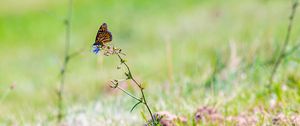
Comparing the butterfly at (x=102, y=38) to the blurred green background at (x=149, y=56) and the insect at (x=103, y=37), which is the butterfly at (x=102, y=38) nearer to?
the insect at (x=103, y=37)

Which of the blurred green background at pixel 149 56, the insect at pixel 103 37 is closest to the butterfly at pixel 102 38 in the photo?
the insect at pixel 103 37

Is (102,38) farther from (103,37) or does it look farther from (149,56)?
(149,56)

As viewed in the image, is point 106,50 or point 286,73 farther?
point 286,73

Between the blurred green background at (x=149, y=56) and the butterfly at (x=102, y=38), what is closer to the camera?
the butterfly at (x=102, y=38)

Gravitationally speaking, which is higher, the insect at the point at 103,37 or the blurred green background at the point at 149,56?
the insect at the point at 103,37

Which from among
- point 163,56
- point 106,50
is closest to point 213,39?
point 163,56

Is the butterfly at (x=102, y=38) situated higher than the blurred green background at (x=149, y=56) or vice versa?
the butterfly at (x=102, y=38)

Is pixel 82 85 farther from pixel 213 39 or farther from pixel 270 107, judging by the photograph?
pixel 270 107

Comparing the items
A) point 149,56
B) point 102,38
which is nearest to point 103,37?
point 102,38

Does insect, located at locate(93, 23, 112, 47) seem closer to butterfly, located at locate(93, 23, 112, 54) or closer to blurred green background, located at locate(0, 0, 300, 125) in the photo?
butterfly, located at locate(93, 23, 112, 54)
